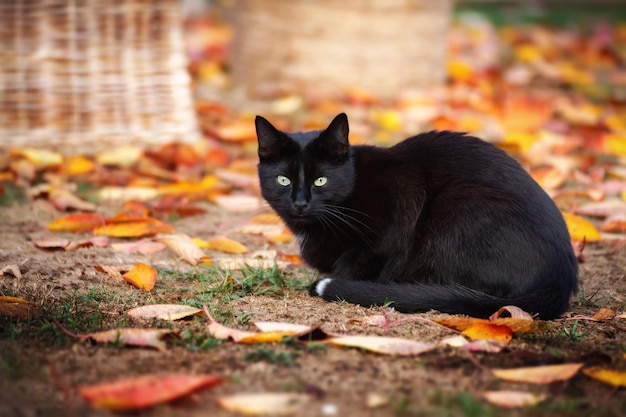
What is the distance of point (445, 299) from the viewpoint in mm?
2756

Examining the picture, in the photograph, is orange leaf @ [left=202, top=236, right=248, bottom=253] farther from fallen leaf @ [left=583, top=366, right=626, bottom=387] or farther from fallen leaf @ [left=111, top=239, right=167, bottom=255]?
fallen leaf @ [left=583, top=366, right=626, bottom=387]

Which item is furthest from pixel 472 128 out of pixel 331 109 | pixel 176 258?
pixel 176 258

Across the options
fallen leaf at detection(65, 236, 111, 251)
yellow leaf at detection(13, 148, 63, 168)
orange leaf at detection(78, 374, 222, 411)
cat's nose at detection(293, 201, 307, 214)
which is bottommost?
orange leaf at detection(78, 374, 222, 411)

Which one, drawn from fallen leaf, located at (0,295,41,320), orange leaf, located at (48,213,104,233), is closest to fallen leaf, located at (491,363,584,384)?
fallen leaf, located at (0,295,41,320)

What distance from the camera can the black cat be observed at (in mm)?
2799

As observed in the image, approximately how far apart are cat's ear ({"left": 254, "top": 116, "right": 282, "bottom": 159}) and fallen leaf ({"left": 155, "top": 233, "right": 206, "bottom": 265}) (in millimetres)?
529

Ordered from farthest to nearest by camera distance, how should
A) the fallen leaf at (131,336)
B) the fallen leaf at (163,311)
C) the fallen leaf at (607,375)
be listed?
1. the fallen leaf at (163,311)
2. the fallen leaf at (131,336)
3. the fallen leaf at (607,375)

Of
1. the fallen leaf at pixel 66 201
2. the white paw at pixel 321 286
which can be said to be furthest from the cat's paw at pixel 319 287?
the fallen leaf at pixel 66 201

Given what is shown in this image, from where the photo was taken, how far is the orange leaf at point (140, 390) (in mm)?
1923

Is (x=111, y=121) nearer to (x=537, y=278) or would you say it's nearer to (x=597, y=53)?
(x=537, y=278)

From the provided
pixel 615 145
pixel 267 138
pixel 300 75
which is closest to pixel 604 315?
pixel 267 138

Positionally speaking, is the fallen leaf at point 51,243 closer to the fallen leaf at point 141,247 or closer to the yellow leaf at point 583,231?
the fallen leaf at point 141,247

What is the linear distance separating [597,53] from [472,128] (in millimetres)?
3358

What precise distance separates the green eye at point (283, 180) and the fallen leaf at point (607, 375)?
4.53ft
